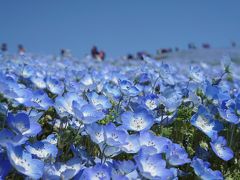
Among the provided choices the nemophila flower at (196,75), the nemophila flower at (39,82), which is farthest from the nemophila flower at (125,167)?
the nemophila flower at (39,82)

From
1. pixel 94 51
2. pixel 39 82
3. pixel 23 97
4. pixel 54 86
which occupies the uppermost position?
pixel 23 97

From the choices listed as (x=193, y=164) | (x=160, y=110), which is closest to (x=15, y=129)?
(x=193, y=164)

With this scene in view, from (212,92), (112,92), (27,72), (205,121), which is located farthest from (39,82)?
(205,121)

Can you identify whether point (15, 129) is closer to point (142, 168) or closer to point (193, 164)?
point (142, 168)

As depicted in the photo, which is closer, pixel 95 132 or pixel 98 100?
pixel 95 132

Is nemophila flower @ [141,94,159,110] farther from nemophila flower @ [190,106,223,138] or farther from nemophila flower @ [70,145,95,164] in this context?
nemophila flower @ [70,145,95,164]

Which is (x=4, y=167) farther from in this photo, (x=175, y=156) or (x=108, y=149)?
(x=175, y=156)

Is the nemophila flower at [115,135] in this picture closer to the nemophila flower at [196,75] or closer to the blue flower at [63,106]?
the blue flower at [63,106]

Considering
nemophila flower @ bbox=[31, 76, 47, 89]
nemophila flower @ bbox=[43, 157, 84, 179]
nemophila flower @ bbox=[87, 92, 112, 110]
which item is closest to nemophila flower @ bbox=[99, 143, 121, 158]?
nemophila flower @ bbox=[43, 157, 84, 179]
